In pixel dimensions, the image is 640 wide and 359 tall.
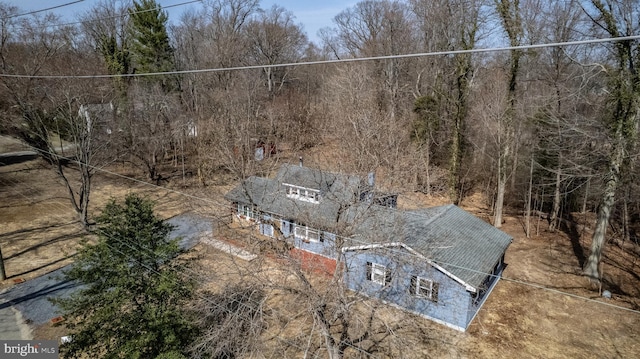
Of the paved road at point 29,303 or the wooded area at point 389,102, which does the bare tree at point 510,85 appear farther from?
the paved road at point 29,303

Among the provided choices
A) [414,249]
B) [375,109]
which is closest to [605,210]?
[414,249]

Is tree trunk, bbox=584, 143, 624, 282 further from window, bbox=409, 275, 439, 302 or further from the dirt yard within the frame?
window, bbox=409, 275, 439, 302

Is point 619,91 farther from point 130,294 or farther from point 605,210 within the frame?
point 130,294

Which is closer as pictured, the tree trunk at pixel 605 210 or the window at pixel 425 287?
the window at pixel 425 287

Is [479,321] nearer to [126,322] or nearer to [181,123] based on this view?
[126,322]

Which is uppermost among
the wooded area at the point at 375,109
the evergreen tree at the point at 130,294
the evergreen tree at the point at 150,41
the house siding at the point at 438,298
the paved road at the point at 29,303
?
the evergreen tree at the point at 150,41

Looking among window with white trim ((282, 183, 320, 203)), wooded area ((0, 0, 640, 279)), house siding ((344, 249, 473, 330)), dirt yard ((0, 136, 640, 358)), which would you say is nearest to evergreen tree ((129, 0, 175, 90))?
wooded area ((0, 0, 640, 279))

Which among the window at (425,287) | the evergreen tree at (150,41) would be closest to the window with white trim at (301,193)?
the window at (425,287)
